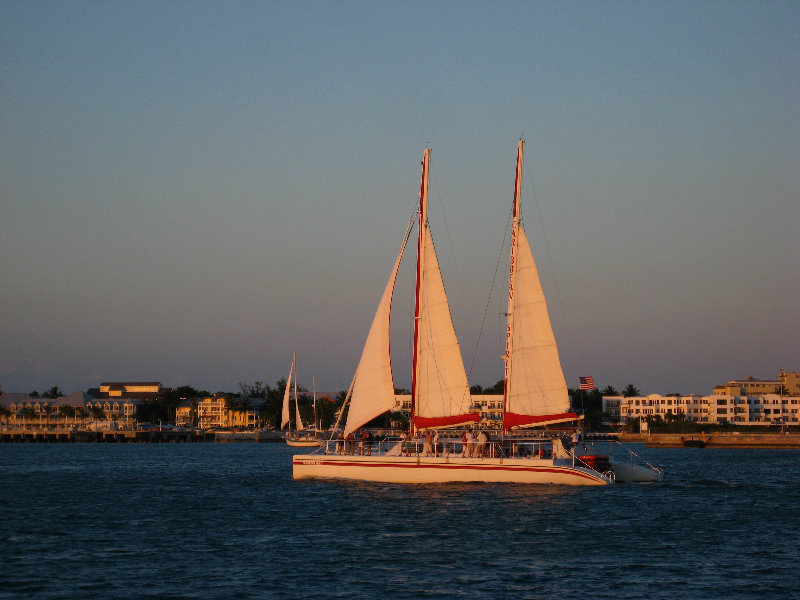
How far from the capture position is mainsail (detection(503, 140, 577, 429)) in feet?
175

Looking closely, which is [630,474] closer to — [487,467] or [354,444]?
[487,467]

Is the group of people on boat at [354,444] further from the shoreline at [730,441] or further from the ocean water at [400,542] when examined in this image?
the shoreline at [730,441]

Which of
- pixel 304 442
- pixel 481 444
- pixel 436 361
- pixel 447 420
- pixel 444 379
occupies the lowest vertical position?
pixel 304 442

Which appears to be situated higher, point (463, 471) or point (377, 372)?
point (377, 372)

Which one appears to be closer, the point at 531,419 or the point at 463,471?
the point at 463,471

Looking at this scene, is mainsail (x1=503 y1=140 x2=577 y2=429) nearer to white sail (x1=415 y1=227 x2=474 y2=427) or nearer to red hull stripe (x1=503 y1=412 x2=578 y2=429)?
red hull stripe (x1=503 y1=412 x2=578 y2=429)

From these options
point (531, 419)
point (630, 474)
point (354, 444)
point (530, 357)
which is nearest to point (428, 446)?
point (354, 444)

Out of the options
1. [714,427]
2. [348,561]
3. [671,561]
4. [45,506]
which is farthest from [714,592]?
[714,427]

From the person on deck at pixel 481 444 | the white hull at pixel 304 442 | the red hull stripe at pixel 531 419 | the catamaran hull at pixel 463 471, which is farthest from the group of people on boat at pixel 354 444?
the white hull at pixel 304 442

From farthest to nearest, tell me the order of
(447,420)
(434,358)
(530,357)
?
(434,358)
(530,357)
(447,420)

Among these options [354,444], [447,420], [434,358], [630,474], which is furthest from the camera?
[630,474]

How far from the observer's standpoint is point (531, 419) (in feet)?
176

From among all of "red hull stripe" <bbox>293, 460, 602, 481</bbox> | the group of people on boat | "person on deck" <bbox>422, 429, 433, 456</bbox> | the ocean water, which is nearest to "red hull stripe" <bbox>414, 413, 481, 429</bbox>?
"person on deck" <bbox>422, 429, 433, 456</bbox>

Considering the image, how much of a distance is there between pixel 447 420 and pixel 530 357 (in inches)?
222
